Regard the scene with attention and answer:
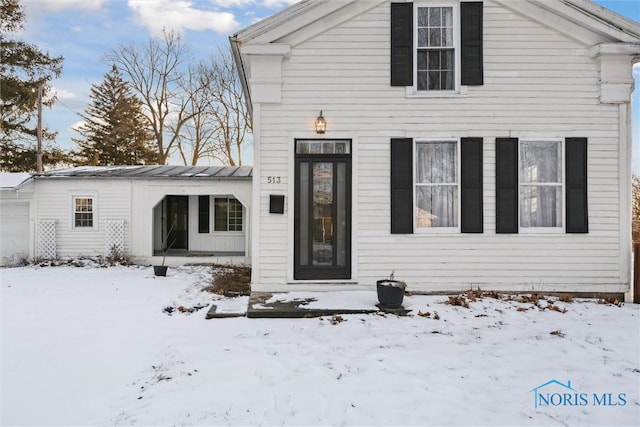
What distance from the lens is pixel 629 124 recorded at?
6.23 m

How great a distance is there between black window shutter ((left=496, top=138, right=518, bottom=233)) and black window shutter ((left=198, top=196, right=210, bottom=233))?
30.4 feet

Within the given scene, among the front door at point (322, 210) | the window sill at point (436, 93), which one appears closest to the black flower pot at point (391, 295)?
the front door at point (322, 210)

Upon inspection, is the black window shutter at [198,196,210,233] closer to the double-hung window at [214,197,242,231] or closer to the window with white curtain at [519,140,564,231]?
the double-hung window at [214,197,242,231]

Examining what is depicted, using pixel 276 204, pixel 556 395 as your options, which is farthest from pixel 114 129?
pixel 556 395

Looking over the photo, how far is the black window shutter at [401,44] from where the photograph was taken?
20.6ft

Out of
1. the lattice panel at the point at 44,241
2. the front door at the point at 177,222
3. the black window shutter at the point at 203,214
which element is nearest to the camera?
the lattice panel at the point at 44,241

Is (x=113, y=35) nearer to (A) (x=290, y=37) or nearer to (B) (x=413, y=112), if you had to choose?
(A) (x=290, y=37)

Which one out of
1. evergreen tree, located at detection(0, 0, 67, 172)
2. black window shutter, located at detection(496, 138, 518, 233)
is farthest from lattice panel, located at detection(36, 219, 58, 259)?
black window shutter, located at detection(496, 138, 518, 233)

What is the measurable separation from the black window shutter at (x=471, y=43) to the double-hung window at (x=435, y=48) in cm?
17

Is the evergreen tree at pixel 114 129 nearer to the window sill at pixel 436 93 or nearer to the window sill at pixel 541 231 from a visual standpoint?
the window sill at pixel 436 93

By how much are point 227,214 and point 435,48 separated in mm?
8456

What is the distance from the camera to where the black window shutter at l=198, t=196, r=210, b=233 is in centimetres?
1248

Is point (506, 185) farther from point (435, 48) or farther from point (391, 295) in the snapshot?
point (391, 295)

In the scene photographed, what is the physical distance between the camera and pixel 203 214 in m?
12.5
